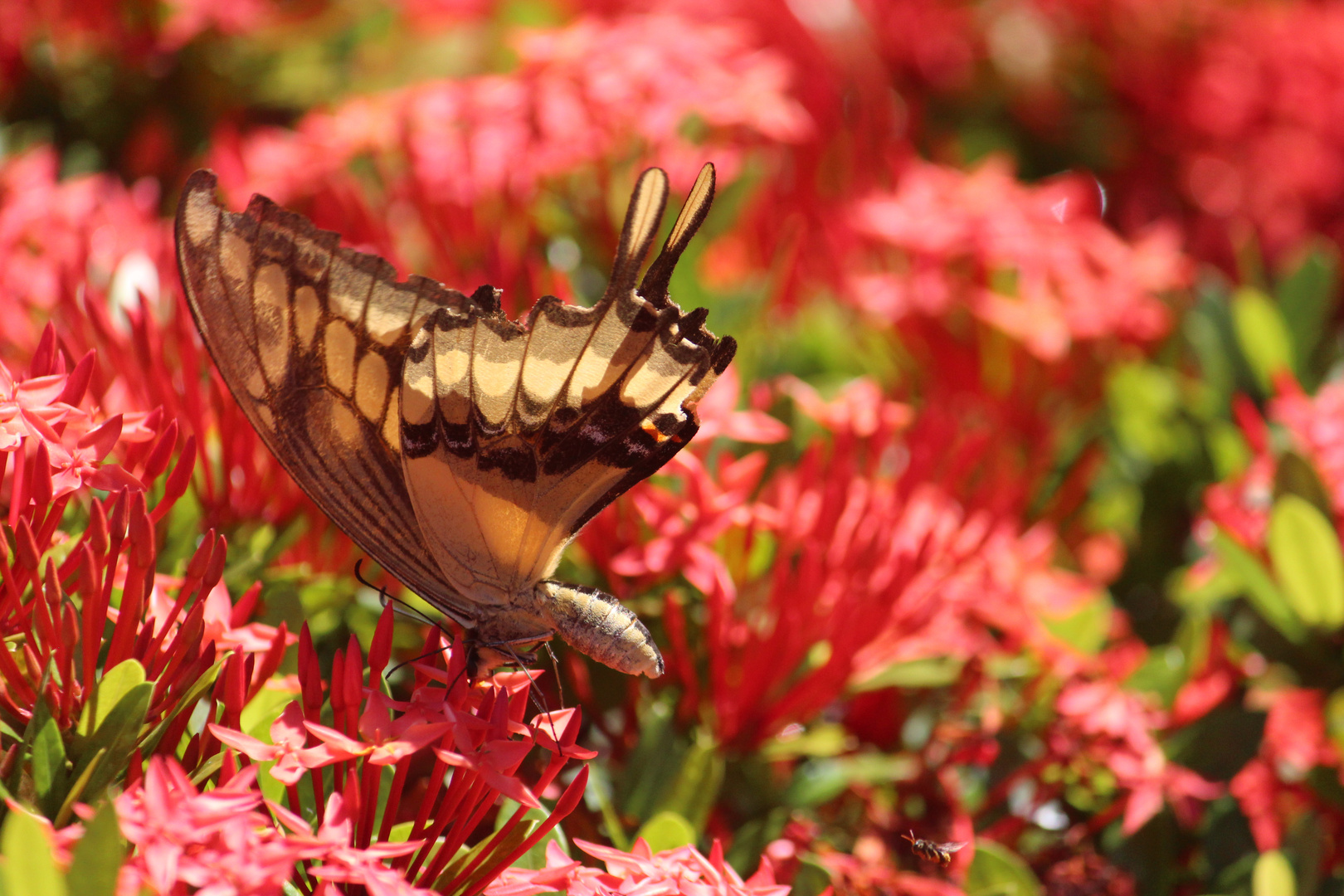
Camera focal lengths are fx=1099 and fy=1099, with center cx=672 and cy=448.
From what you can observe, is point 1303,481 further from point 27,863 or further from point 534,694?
point 27,863

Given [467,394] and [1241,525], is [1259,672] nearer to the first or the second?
[1241,525]

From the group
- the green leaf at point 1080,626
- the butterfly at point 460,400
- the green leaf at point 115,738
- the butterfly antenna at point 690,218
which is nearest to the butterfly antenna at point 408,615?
the butterfly at point 460,400

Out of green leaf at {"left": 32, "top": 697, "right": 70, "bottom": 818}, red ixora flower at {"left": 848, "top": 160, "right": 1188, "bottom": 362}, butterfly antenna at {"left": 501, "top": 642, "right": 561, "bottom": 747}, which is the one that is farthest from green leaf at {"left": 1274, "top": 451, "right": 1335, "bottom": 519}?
green leaf at {"left": 32, "top": 697, "right": 70, "bottom": 818}

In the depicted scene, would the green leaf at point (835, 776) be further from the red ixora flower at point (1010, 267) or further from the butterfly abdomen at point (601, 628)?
the red ixora flower at point (1010, 267)

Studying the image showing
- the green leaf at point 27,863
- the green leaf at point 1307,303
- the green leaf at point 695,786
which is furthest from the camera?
the green leaf at point 1307,303

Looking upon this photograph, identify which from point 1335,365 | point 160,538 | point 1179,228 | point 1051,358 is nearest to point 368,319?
point 160,538

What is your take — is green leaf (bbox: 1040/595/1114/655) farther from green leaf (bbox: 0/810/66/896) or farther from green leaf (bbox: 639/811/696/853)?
green leaf (bbox: 0/810/66/896)
